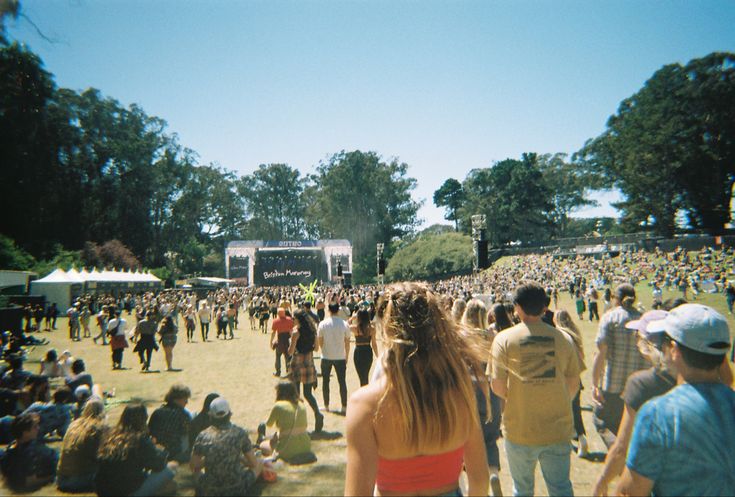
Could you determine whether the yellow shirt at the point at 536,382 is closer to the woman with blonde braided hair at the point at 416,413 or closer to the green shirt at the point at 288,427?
the woman with blonde braided hair at the point at 416,413

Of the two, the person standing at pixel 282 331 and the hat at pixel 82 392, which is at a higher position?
the person standing at pixel 282 331

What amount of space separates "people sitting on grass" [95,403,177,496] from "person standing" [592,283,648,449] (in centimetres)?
397

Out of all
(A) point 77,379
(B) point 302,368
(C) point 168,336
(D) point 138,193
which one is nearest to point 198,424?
(B) point 302,368

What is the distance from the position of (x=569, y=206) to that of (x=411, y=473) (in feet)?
235

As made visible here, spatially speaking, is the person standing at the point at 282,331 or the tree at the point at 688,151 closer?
the person standing at the point at 282,331

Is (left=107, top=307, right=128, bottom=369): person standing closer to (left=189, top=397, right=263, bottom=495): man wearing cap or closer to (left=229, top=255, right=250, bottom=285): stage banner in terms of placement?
(left=189, top=397, right=263, bottom=495): man wearing cap

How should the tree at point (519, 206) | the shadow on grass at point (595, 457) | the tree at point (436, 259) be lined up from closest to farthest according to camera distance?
the shadow on grass at point (595, 457) < the tree at point (436, 259) < the tree at point (519, 206)

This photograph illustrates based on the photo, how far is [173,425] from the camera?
15.3ft

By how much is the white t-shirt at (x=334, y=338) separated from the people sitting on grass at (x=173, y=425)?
1824 millimetres

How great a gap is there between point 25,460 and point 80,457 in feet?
2.03

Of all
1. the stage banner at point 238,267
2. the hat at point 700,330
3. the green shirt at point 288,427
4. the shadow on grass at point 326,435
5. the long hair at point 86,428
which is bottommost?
the shadow on grass at point 326,435

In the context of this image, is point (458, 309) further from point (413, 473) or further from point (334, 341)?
point (413, 473)

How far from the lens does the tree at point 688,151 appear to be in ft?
134

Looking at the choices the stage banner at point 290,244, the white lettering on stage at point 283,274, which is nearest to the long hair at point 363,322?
the white lettering on stage at point 283,274
